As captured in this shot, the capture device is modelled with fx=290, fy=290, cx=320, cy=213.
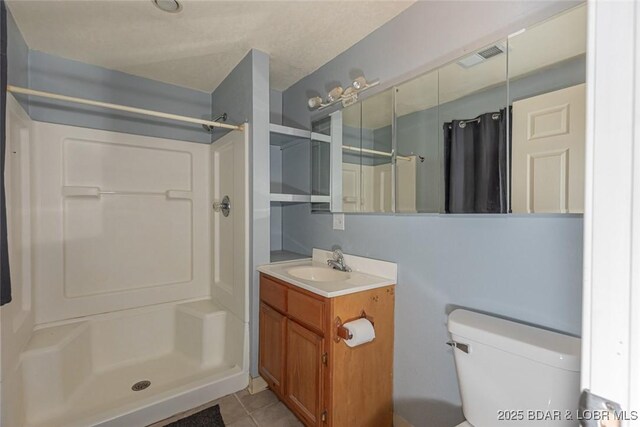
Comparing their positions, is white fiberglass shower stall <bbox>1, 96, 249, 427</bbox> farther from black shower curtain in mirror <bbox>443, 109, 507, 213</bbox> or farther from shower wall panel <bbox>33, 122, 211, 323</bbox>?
black shower curtain in mirror <bbox>443, 109, 507, 213</bbox>

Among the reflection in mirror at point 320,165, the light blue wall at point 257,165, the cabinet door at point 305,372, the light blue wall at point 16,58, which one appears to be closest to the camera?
the cabinet door at point 305,372

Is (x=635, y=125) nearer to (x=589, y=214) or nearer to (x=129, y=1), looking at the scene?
(x=589, y=214)

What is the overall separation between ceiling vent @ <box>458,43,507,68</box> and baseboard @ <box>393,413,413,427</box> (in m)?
1.79

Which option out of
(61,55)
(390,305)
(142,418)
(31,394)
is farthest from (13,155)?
(390,305)

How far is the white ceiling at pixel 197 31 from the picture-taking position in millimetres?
1584

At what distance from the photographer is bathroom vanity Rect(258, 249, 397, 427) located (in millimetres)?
1414

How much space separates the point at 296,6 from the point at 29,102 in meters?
1.92

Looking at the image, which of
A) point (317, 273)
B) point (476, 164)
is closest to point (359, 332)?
point (317, 273)

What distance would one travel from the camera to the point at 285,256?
236 centimetres

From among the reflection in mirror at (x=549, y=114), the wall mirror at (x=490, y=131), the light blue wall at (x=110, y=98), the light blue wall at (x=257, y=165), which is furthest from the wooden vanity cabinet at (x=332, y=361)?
the light blue wall at (x=110, y=98)

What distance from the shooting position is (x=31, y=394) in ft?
5.41

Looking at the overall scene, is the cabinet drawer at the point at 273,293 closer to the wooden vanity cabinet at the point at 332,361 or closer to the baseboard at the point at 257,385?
the wooden vanity cabinet at the point at 332,361

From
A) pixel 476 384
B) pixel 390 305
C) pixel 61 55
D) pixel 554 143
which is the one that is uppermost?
pixel 61 55

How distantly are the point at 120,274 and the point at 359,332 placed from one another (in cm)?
199
